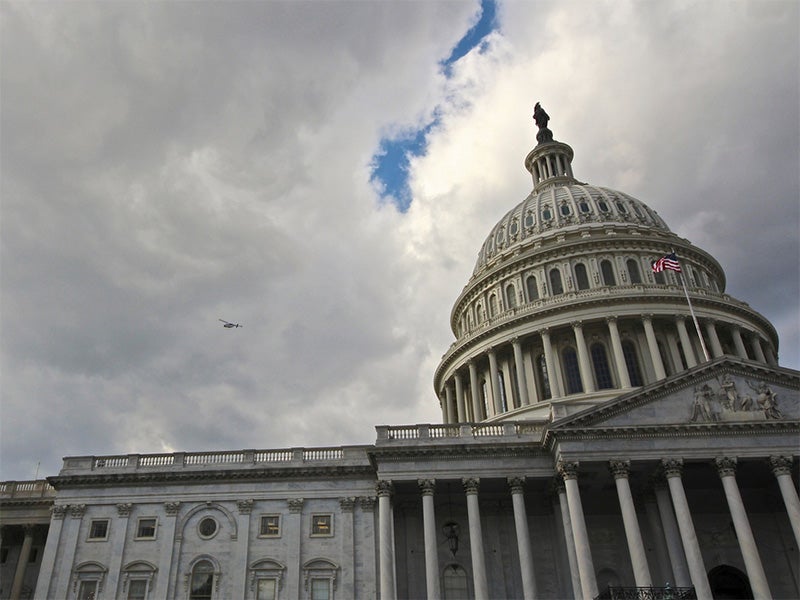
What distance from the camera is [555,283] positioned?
59.6 metres

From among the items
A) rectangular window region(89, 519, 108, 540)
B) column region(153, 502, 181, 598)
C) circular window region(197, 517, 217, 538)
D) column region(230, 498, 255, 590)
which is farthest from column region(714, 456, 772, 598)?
rectangular window region(89, 519, 108, 540)

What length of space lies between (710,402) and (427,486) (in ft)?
53.5

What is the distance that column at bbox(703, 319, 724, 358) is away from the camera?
52.0 meters

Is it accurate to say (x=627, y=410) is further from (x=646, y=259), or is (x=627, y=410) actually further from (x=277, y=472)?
(x=646, y=259)

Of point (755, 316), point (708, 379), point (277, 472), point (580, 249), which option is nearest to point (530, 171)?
point (580, 249)

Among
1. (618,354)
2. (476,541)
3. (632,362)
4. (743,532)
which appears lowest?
(743,532)

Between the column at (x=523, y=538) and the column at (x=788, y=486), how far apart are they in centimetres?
1305

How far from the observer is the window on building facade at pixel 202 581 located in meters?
38.4

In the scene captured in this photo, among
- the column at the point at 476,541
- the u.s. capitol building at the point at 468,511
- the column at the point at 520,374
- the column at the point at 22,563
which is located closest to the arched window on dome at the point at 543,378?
the column at the point at 520,374

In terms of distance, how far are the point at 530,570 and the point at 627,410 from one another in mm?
9999

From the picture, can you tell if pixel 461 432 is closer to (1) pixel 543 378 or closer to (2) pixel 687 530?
(2) pixel 687 530

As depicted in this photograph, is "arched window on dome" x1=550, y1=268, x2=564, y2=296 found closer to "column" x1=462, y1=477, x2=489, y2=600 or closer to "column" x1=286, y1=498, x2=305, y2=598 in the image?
"column" x1=462, y1=477, x2=489, y2=600

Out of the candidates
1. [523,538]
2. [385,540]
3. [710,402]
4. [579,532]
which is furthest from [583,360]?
[385,540]

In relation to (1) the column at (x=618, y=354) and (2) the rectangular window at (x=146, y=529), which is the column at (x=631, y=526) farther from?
(2) the rectangular window at (x=146, y=529)
